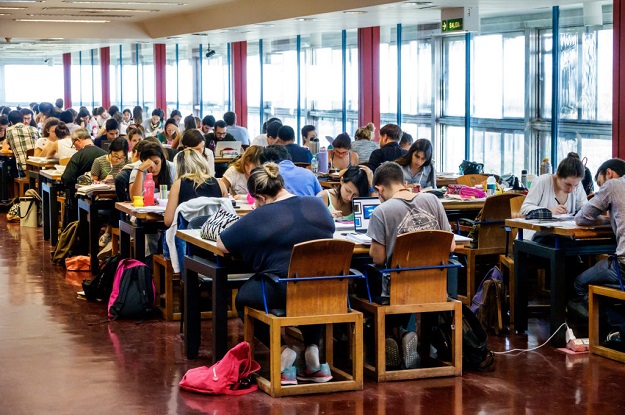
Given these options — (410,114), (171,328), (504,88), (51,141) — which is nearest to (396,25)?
(410,114)

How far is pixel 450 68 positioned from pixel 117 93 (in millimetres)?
15208

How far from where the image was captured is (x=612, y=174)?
688 cm

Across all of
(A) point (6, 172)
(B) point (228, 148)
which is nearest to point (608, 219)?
(B) point (228, 148)

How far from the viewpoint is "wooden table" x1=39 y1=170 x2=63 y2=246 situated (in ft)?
34.3

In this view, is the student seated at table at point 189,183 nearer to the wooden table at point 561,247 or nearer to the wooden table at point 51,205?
the wooden table at point 561,247

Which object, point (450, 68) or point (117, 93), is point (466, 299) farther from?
point (117, 93)

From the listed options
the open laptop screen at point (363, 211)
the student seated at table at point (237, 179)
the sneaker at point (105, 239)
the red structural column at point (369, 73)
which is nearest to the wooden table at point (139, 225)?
the student seated at table at point (237, 179)

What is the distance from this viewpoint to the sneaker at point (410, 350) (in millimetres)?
5617

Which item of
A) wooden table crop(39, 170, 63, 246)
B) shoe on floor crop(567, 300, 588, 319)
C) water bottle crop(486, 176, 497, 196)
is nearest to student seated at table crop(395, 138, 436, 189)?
water bottle crop(486, 176, 497, 196)

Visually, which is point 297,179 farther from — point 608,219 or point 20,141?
point 20,141

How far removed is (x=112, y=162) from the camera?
9492mm

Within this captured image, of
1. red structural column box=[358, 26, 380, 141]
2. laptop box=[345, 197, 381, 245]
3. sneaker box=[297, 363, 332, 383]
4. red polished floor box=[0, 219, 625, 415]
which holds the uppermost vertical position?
red structural column box=[358, 26, 380, 141]

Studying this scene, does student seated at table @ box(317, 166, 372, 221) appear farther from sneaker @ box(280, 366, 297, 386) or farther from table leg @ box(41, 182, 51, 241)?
table leg @ box(41, 182, 51, 241)

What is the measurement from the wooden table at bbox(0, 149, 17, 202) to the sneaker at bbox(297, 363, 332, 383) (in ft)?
30.7
